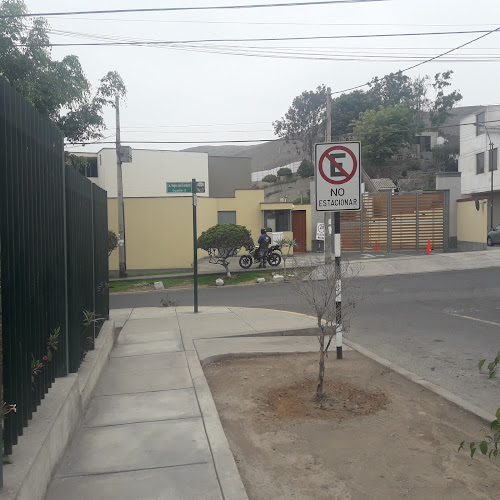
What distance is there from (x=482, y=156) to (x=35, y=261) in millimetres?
41361

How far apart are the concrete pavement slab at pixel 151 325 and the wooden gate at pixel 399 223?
20568 mm

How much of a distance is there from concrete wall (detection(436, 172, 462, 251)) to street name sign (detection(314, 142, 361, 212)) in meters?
24.0

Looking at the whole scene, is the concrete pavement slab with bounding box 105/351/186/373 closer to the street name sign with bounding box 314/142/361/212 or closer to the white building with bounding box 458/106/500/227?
the street name sign with bounding box 314/142/361/212

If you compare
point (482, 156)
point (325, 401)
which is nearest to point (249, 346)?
point (325, 401)

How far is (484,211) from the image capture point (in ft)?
90.6

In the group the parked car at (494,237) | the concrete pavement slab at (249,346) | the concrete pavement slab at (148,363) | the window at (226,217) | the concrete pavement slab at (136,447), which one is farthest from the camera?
the parked car at (494,237)

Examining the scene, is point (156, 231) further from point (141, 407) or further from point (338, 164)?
point (141, 407)

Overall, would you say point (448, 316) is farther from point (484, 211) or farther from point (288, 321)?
point (484, 211)

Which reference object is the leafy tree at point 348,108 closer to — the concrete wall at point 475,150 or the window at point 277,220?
the concrete wall at point 475,150

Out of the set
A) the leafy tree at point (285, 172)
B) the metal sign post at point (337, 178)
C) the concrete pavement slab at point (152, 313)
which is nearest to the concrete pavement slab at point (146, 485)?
the metal sign post at point (337, 178)

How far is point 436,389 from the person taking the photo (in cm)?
597

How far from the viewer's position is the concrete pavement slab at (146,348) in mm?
8008

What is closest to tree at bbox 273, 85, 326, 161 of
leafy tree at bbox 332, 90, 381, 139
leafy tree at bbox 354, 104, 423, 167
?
leafy tree at bbox 332, 90, 381, 139

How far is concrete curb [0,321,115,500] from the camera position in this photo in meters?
3.06
